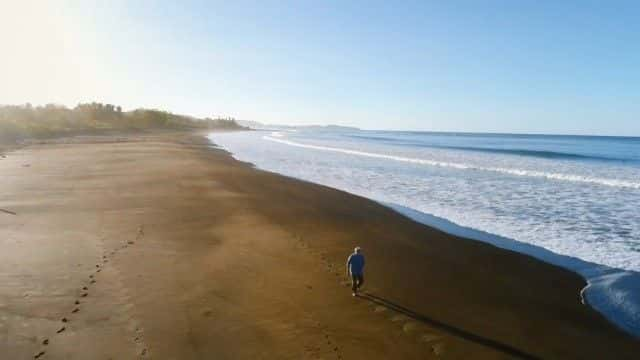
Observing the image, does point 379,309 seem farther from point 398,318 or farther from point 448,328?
point 448,328

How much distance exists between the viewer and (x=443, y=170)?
46812mm

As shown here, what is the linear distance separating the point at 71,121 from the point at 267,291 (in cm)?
11155

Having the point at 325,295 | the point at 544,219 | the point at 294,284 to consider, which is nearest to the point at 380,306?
the point at 325,295

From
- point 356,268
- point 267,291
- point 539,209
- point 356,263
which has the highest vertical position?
point 356,263

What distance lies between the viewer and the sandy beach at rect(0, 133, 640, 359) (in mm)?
9781

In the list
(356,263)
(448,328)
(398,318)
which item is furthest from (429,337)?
(356,263)

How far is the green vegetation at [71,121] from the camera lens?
7812cm

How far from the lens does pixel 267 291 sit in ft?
41.2

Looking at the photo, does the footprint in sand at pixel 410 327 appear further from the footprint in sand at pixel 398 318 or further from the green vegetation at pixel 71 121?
the green vegetation at pixel 71 121

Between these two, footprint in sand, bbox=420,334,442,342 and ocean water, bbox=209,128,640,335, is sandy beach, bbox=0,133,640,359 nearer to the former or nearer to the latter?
footprint in sand, bbox=420,334,442,342

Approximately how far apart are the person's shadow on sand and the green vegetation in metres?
66.5

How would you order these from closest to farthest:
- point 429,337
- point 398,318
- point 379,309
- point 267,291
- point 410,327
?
point 429,337 < point 410,327 < point 398,318 < point 379,309 < point 267,291

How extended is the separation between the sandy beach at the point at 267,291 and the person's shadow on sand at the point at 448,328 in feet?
0.13

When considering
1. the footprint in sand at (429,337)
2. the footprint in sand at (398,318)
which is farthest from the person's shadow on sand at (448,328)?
the footprint in sand at (429,337)
